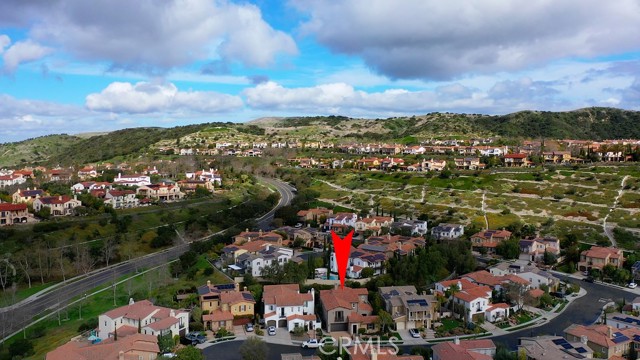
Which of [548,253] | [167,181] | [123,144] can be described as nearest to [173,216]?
[167,181]

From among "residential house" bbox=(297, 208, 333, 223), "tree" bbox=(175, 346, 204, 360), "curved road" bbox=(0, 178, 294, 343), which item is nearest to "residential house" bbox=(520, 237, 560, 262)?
"residential house" bbox=(297, 208, 333, 223)

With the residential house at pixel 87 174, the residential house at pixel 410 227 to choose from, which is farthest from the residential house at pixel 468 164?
the residential house at pixel 87 174

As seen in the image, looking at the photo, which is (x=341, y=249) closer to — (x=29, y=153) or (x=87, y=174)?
(x=87, y=174)

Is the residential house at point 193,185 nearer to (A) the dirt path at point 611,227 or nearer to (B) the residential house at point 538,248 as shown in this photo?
(B) the residential house at point 538,248

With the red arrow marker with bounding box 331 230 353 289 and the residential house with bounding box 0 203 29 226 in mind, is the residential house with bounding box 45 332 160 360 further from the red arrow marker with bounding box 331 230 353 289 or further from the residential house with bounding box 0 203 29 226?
the residential house with bounding box 0 203 29 226

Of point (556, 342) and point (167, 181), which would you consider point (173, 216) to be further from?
point (556, 342)

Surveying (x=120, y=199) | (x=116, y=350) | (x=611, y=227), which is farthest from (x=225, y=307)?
(x=611, y=227)
